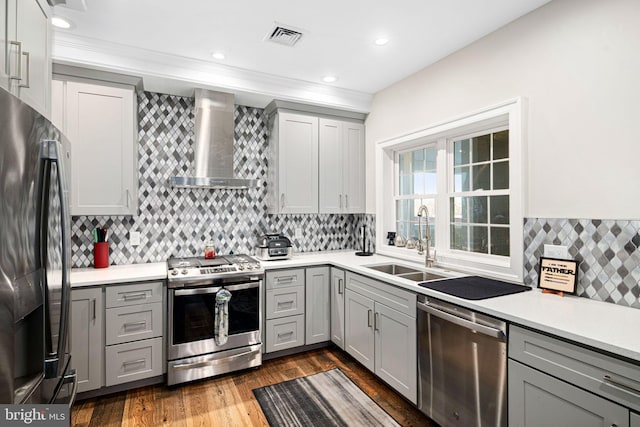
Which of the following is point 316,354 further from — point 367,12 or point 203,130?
point 367,12

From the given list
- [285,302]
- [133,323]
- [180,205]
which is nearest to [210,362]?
[133,323]

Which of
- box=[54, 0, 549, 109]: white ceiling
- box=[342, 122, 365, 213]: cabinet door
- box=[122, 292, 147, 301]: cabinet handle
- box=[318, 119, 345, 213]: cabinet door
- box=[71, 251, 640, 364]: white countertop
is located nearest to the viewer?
box=[71, 251, 640, 364]: white countertop

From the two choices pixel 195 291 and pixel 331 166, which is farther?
pixel 331 166

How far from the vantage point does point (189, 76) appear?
9.57 ft

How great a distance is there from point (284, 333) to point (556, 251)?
2290 millimetres

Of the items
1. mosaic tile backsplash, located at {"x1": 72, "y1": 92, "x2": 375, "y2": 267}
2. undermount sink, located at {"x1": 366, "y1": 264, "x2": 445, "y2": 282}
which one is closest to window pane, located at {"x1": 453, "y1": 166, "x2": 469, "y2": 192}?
undermount sink, located at {"x1": 366, "y1": 264, "x2": 445, "y2": 282}

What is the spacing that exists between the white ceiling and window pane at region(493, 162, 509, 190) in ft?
3.24

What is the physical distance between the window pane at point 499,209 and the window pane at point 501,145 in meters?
0.32

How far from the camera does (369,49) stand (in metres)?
2.71

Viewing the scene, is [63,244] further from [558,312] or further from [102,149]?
[558,312]

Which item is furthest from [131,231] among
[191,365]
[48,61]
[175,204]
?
[48,61]

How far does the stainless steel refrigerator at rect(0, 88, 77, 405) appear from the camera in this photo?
99 centimetres

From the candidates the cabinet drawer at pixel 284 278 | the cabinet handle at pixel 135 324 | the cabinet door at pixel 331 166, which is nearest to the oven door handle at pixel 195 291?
the cabinet handle at pixel 135 324

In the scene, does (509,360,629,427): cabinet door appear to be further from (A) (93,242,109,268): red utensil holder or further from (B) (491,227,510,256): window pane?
(A) (93,242,109,268): red utensil holder
